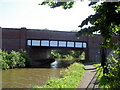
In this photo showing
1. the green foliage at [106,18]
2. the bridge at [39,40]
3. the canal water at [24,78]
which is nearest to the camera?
Result: the green foliage at [106,18]

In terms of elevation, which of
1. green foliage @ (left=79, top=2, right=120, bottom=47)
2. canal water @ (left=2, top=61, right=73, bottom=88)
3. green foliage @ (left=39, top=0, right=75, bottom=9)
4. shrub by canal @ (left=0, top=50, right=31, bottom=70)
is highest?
green foliage @ (left=39, top=0, right=75, bottom=9)

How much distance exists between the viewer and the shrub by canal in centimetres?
2376

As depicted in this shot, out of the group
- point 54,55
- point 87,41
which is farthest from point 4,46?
point 54,55

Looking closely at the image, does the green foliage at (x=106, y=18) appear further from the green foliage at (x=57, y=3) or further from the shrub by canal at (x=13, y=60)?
the shrub by canal at (x=13, y=60)

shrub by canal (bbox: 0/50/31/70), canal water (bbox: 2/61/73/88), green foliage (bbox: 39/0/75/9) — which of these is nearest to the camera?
green foliage (bbox: 39/0/75/9)

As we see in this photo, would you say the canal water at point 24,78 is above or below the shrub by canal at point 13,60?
below

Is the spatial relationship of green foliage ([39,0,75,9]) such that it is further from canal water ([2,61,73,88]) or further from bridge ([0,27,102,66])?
bridge ([0,27,102,66])

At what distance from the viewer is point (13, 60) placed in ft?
81.8

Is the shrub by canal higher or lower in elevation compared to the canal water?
higher

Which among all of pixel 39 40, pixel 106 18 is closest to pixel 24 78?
pixel 106 18

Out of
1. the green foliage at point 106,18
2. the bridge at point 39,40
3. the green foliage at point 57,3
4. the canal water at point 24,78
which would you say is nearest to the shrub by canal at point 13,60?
the canal water at point 24,78

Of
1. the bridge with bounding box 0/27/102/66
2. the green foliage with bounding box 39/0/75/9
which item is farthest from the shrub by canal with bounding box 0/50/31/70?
the green foliage with bounding box 39/0/75/9

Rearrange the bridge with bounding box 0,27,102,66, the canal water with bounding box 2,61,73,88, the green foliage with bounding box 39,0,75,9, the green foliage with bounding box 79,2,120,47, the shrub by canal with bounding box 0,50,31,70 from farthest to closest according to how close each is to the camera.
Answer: the bridge with bounding box 0,27,102,66
the shrub by canal with bounding box 0,50,31,70
the canal water with bounding box 2,61,73,88
the green foliage with bounding box 39,0,75,9
the green foliage with bounding box 79,2,120,47

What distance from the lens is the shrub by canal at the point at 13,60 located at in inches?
936
